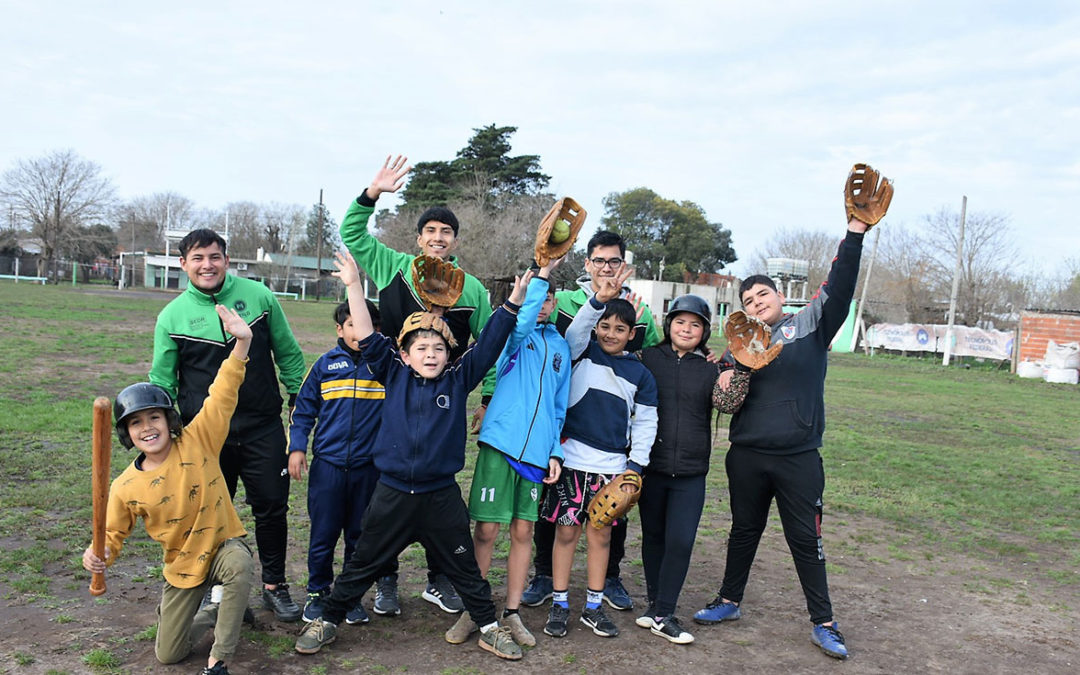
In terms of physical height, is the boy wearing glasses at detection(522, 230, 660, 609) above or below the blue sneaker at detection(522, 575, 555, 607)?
above

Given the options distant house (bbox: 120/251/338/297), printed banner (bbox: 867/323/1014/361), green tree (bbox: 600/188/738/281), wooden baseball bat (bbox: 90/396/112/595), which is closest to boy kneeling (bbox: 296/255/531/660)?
wooden baseball bat (bbox: 90/396/112/595)

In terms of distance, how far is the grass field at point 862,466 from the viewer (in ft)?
16.7

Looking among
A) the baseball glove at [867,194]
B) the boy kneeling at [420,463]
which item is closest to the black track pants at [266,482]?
the boy kneeling at [420,463]

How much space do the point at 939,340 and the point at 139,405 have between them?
36763mm

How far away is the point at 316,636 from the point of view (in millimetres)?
3656

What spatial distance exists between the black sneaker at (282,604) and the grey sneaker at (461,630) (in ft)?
2.84

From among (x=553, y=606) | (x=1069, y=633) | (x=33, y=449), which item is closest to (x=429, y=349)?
(x=553, y=606)

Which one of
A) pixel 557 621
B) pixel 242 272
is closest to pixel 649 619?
pixel 557 621

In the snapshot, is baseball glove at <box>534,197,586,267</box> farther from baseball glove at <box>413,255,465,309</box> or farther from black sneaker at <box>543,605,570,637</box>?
black sneaker at <box>543,605,570,637</box>

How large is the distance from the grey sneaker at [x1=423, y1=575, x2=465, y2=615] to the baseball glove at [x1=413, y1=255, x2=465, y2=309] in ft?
5.26

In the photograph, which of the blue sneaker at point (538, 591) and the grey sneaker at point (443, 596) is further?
the blue sneaker at point (538, 591)

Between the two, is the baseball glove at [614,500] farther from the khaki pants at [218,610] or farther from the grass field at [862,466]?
the grass field at [862,466]

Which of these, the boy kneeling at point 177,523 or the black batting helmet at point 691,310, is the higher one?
the black batting helmet at point 691,310

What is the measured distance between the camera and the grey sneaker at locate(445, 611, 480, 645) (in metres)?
3.84
